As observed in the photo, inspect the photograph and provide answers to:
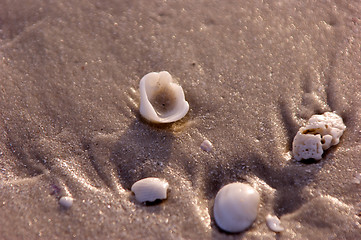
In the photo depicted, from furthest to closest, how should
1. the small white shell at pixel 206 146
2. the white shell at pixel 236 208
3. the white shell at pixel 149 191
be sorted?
1. the small white shell at pixel 206 146
2. the white shell at pixel 149 191
3. the white shell at pixel 236 208

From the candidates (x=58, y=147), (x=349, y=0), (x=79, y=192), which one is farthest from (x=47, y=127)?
(x=349, y=0)

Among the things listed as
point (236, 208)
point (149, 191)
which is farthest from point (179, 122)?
point (236, 208)

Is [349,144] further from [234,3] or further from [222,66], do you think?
[234,3]

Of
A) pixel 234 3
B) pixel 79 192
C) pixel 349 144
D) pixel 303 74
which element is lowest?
pixel 79 192

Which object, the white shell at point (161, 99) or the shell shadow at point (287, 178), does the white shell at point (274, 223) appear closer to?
the shell shadow at point (287, 178)

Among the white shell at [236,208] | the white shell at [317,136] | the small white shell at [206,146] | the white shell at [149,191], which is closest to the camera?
the white shell at [236,208]

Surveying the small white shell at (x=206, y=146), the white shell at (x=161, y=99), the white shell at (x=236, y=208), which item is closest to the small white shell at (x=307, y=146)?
the white shell at (x=236, y=208)

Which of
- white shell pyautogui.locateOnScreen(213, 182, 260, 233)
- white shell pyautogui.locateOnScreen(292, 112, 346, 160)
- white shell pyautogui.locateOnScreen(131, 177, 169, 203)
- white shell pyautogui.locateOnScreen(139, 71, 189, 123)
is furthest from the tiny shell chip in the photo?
white shell pyautogui.locateOnScreen(131, 177, 169, 203)

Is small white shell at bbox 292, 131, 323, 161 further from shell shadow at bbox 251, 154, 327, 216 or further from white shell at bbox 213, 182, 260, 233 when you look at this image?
white shell at bbox 213, 182, 260, 233
